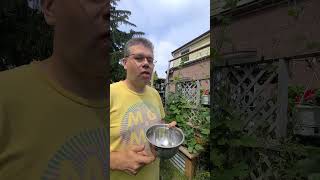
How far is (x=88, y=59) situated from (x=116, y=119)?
0.51 metres

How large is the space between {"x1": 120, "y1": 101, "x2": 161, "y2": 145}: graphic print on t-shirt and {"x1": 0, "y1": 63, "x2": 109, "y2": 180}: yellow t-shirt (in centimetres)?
32

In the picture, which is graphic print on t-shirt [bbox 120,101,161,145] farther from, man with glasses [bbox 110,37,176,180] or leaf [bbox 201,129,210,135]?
leaf [bbox 201,129,210,135]

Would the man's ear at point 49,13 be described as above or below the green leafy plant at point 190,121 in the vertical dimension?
above

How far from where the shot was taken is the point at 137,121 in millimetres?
1150

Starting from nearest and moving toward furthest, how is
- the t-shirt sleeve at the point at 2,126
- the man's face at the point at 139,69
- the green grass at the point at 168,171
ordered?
the t-shirt sleeve at the point at 2,126, the green grass at the point at 168,171, the man's face at the point at 139,69

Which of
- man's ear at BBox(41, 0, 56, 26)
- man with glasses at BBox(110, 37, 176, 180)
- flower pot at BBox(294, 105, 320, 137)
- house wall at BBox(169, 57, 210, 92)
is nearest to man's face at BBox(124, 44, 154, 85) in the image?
man with glasses at BBox(110, 37, 176, 180)

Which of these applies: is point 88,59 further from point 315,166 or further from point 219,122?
point 315,166

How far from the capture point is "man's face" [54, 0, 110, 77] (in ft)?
1.95

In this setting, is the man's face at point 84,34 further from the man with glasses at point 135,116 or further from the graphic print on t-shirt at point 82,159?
the man with glasses at point 135,116

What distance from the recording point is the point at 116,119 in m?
1.11

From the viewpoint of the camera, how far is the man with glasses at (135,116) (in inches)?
37.1

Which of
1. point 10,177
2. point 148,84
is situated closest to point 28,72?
point 10,177

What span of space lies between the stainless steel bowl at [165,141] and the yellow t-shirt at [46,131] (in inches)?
10.4

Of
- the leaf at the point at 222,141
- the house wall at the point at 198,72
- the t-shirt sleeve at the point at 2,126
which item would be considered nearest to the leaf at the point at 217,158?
→ the leaf at the point at 222,141
